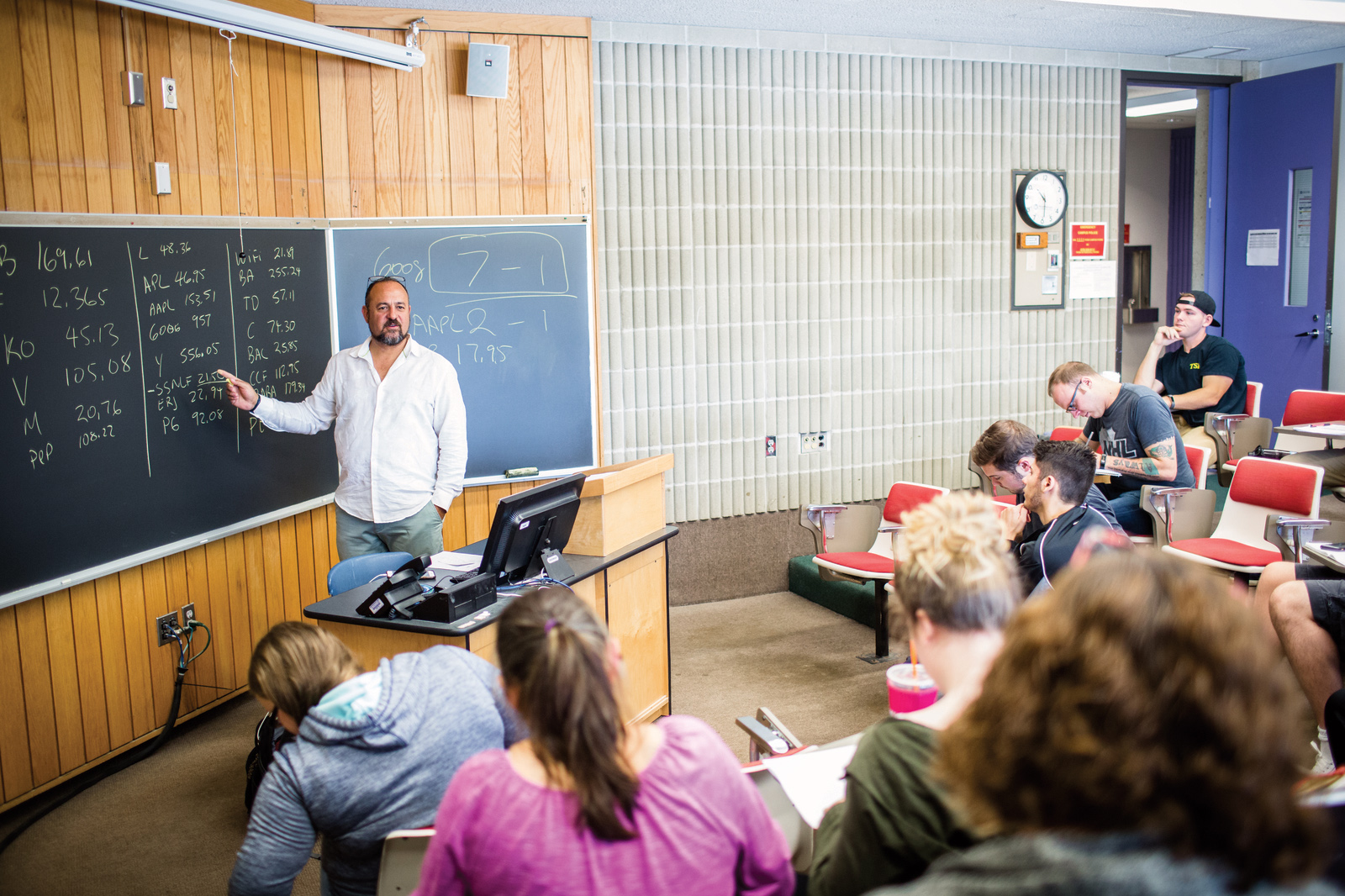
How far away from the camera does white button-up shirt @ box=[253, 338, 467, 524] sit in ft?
14.0

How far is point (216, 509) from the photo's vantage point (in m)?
4.22

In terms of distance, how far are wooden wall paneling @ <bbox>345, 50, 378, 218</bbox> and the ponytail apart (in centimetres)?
377

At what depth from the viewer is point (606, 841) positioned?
4.82 ft

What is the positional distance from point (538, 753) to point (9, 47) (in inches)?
128

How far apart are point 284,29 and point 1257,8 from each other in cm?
524

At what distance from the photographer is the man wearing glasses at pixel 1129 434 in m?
4.75

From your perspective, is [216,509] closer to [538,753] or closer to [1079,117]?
[538,753]

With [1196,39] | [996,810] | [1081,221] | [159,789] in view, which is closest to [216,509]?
[159,789]

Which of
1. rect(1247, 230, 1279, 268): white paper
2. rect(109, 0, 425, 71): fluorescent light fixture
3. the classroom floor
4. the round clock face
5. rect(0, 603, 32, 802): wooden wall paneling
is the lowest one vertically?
the classroom floor

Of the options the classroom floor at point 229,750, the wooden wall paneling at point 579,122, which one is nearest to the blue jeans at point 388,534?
the classroom floor at point 229,750

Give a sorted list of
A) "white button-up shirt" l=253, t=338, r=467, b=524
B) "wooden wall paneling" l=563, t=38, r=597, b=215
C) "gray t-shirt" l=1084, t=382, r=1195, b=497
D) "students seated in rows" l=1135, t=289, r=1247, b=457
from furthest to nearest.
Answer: "students seated in rows" l=1135, t=289, r=1247, b=457 → "wooden wall paneling" l=563, t=38, r=597, b=215 → "gray t-shirt" l=1084, t=382, r=1195, b=497 → "white button-up shirt" l=253, t=338, r=467, b=524

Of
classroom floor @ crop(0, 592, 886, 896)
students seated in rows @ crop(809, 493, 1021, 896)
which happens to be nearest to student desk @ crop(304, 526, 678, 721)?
classroom floor @ crop(0, 592, 886, 896)

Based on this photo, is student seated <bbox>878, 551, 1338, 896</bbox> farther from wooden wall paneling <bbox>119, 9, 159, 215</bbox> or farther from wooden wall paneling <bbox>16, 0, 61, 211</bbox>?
wooden wall paneling <bbox>119, 9, 159, 215</bbox>

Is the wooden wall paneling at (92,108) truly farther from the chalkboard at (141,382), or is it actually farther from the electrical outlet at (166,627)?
the electrical outlet at (166,627)
